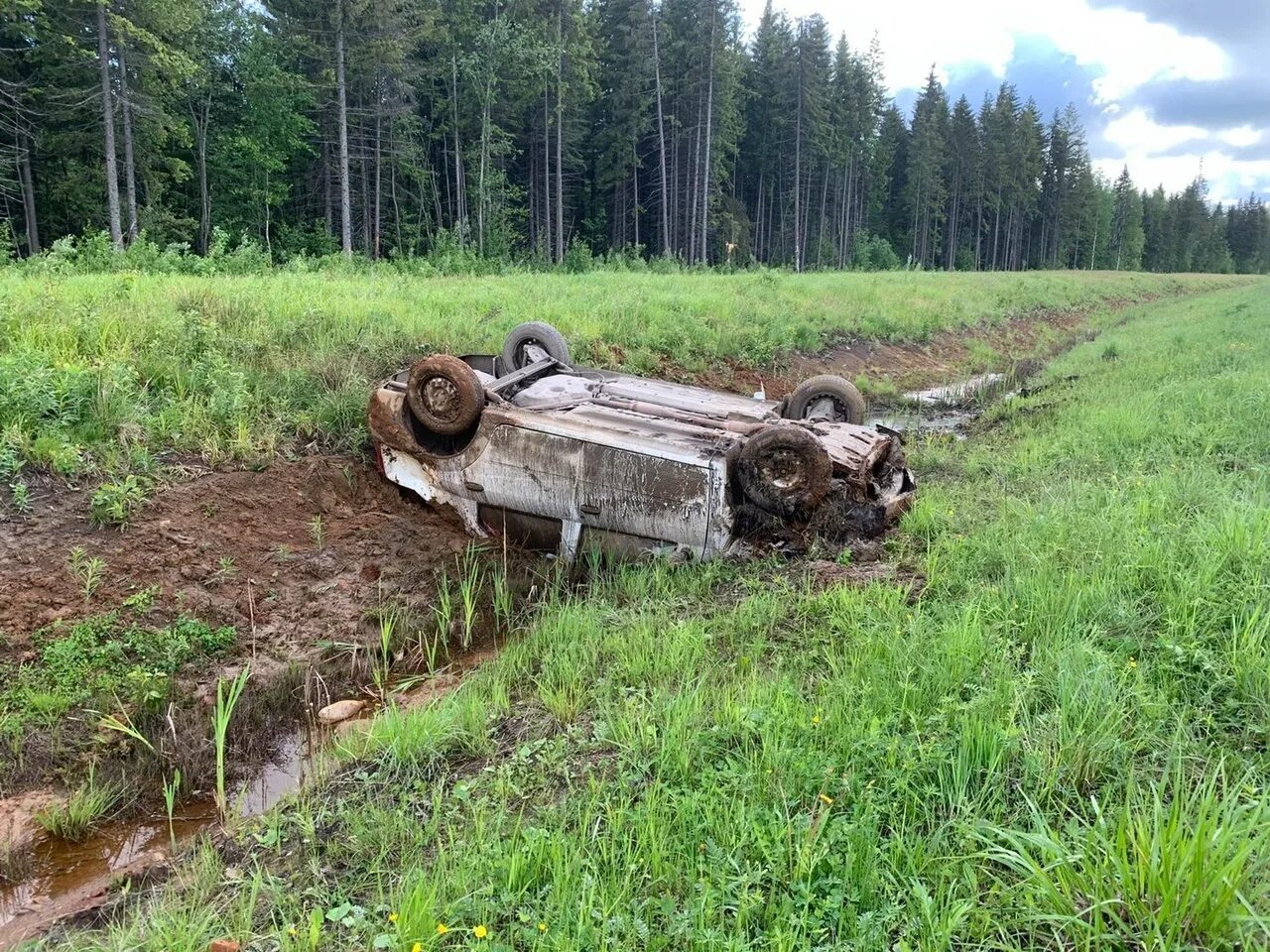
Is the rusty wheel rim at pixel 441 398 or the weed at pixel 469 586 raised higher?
the rusty wheel rim at pixel 441 398

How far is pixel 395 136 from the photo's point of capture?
103ft

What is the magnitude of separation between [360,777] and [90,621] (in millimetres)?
2352

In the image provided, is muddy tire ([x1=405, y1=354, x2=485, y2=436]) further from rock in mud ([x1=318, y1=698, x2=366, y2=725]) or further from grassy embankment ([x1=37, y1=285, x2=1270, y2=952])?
rock in mud ([x1=318, y1=698, x2=366, y2=725])

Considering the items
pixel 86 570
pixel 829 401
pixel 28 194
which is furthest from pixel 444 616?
pixel 28 194

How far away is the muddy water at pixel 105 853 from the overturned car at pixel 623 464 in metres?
2.50

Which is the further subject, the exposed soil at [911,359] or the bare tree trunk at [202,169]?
the bare tree trunk at [202,169]

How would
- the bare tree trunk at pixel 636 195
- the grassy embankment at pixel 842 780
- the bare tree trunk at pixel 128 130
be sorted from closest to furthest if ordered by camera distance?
the grassy embankment at pixel 842 780 < the bare tree trunk at pixel 128 130 < the bare tree trunk at pixel 636 195

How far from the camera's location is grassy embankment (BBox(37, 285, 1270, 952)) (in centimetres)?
204

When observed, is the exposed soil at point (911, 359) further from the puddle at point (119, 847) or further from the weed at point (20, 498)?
the puddle at point (119, 847)

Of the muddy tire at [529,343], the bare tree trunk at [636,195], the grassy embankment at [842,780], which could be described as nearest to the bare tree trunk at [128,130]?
the muddy tire at [529,343]

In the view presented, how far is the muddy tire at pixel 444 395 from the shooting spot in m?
5.85

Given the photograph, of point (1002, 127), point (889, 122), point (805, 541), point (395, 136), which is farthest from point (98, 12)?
point (1002, 127)

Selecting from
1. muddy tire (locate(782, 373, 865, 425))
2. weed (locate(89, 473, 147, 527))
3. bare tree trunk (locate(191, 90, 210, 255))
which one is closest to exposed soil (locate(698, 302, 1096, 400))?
muddy tire (locate(782, 373, 865, 425))

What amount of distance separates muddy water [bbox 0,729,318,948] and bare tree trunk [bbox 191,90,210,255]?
3137 cm
